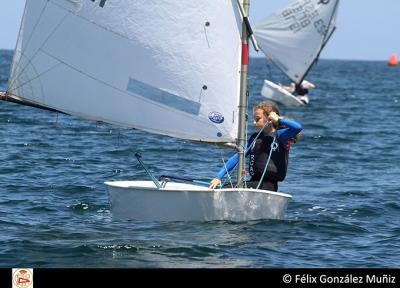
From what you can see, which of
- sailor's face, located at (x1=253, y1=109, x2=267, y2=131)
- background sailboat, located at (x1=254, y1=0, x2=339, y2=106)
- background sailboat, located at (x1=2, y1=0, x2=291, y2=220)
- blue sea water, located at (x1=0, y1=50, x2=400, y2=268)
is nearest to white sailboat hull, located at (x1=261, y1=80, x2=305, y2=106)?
background sailboat, located at (x1=254, y1=0, x2=339, y2=106)

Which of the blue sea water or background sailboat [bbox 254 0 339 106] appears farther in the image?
background sailboat [bbox 254 0 339 106]

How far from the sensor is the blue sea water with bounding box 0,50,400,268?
11.3 m

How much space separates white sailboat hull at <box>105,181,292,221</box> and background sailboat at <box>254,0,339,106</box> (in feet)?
67.8

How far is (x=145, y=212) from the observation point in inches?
508

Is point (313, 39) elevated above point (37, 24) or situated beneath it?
elevated above

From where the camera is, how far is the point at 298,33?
3566cm

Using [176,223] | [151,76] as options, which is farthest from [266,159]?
[151,76]
